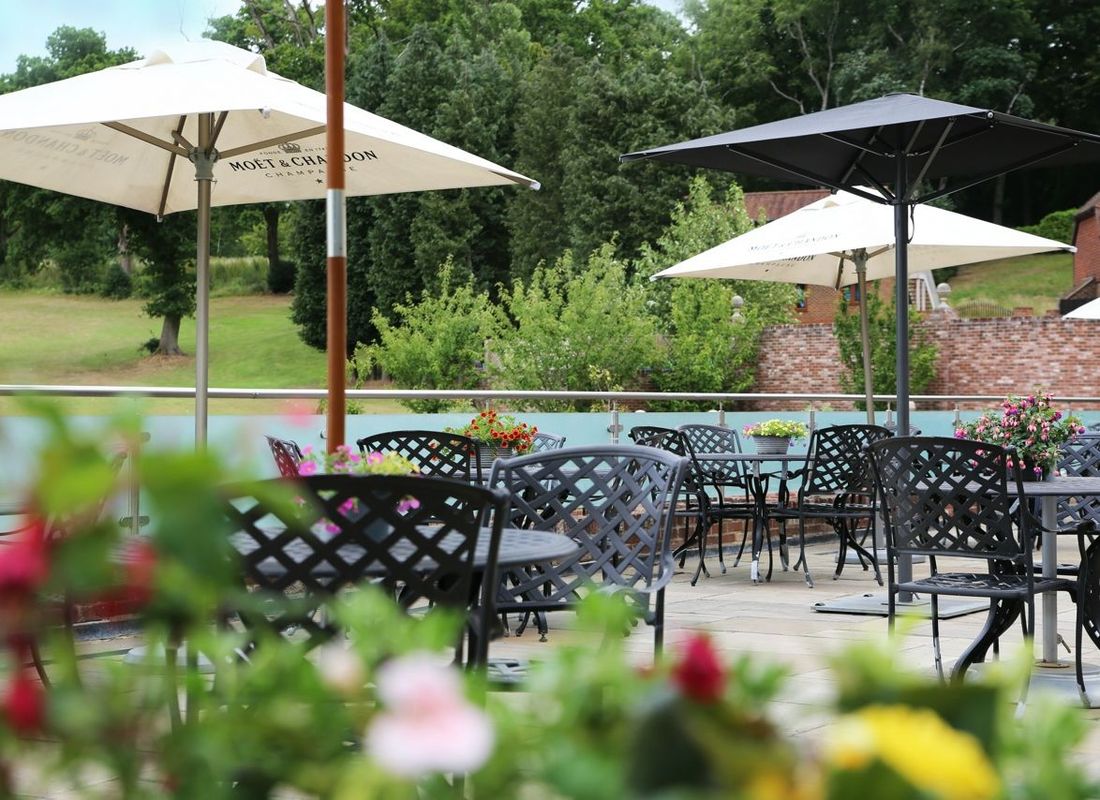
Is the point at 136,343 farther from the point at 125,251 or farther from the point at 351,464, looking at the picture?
the point at 351,464

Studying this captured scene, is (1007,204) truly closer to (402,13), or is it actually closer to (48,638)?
(402,13)

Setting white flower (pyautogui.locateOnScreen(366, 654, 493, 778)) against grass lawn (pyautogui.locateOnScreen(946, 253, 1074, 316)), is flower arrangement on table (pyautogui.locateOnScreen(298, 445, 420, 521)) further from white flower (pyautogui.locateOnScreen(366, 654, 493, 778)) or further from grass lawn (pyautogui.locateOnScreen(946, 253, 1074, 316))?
grass lawn (pyautogui.locateOnScreen(946, 253, 1074, 316))

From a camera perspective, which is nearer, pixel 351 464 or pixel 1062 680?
pixel 351 464

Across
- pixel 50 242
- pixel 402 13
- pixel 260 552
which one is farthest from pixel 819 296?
pixel 260 552

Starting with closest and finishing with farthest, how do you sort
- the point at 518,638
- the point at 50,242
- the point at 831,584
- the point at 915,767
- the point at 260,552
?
the point at 915,767 < the point at 260,552 < the point at 518,638 < the point at 831,584 < the point at 50,242

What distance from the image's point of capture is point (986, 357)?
32469 mm

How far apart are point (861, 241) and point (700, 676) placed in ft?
24.8

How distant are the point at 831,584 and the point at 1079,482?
2922mm

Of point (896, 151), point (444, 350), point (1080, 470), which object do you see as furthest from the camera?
point (444, 350)

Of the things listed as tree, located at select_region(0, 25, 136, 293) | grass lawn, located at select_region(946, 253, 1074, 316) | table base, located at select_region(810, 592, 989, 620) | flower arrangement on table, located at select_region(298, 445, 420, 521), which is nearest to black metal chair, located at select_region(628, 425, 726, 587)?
table base, located at select_region(810, 592, 989, 620)

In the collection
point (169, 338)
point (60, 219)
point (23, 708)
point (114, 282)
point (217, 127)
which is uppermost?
point (60, 219)

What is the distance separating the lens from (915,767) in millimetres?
606

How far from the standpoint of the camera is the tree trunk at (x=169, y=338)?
4631 cm

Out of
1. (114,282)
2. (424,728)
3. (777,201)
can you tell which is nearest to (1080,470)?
(424,728)
